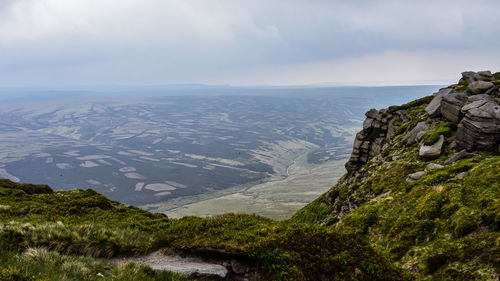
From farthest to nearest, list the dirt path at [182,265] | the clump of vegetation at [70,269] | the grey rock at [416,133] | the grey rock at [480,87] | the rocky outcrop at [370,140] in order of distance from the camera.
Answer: the rocky outcrop at [370,140], the grey rock at [416,133], the grey rock at [480,87], the dirt path at [182,265], the clump of vegetation at [70,269]

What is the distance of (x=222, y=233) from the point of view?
1346 cm

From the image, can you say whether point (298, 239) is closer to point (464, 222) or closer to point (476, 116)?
point (464, 222)

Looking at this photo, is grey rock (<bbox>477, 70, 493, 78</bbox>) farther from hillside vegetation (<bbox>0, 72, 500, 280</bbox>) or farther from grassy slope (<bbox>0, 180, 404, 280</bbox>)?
grassy slope (<bbox>0, 180, 404, 280</bbox>)

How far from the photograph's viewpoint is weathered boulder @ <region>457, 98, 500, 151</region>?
26344 millimetres

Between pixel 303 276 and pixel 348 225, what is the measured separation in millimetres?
13786

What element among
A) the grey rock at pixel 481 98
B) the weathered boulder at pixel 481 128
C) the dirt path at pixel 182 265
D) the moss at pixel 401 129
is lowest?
the dirt path at pixel 182 265

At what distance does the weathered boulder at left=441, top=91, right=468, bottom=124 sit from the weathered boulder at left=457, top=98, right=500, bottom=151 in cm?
355

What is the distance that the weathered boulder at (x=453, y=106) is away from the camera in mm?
33434

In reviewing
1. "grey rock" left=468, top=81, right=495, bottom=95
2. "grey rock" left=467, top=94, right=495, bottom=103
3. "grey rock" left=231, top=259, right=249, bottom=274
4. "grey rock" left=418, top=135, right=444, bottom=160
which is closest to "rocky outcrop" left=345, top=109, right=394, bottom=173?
"grey rock" left=468, top=81, right=495, bottom=95

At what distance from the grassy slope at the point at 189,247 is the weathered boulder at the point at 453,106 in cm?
3160

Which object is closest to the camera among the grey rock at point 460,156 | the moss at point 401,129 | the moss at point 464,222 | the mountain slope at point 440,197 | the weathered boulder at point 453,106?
the mountain slope at point 440,197

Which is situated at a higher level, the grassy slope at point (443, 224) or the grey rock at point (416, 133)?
the grey rock at point (416, 133)

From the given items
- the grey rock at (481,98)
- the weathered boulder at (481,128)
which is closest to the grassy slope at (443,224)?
the weathered boulder at (481,128)

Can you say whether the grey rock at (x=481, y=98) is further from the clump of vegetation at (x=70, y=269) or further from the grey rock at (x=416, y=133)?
the clump of vegetation at (x=70, y=269)
